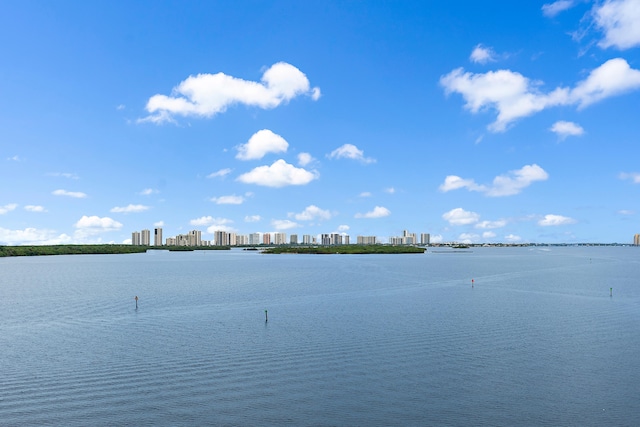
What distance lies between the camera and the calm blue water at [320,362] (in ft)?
71.5

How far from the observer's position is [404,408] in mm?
22203

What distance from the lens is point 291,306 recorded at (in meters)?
53.2

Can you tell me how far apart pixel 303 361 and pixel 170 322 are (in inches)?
746

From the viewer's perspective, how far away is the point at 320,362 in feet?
97.7

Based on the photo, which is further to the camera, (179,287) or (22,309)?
(179,287)

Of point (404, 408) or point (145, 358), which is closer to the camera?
point (404, 408)

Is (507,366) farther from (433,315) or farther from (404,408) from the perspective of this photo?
(433,315)

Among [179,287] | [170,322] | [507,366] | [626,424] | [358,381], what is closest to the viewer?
[626,424]

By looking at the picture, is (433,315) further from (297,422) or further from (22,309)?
(22,309)

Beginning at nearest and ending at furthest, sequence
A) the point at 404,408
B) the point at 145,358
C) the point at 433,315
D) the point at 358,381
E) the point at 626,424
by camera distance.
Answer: the point at 626,424
the point at 404,408
the point at 358,381
the point at 145,358
the point at 433,315

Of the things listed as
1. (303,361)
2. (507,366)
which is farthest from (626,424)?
(303,361)

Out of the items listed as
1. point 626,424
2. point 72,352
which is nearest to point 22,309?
point 72,352

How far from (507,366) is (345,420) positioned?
13.5 meters

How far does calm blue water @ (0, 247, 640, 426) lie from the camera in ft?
71.5
